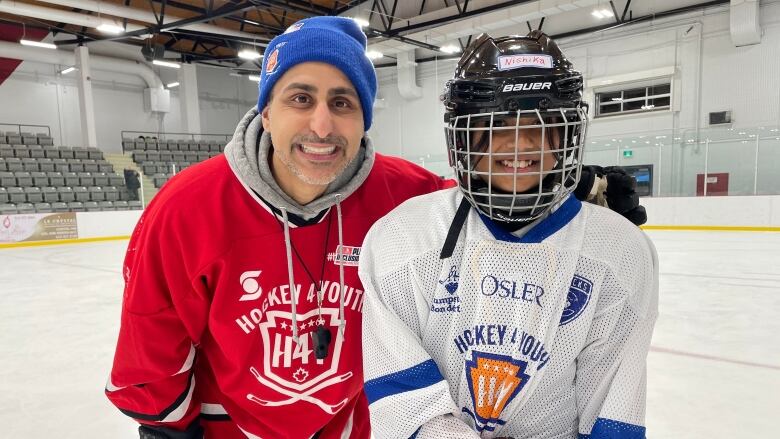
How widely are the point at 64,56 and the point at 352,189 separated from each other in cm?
1490

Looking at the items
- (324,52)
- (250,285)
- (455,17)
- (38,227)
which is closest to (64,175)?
(38,227)

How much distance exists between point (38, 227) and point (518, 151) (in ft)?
31.2

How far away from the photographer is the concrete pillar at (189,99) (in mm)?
14773

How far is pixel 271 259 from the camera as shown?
3.78ft

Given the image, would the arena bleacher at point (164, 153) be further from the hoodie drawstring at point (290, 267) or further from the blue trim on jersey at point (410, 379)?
the blue trim on jersey at point (410, 379)

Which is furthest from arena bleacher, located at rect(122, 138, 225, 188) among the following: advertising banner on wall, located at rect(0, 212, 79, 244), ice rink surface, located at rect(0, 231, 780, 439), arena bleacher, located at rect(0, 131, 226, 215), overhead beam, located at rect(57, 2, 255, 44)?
ice rink surface, located at rect(0, 231, 780, 439)

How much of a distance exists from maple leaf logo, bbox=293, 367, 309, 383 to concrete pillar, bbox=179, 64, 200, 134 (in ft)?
49.9

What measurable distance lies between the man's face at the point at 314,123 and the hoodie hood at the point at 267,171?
0.06 meters

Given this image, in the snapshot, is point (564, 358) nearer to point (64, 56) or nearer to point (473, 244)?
point (473, 244)

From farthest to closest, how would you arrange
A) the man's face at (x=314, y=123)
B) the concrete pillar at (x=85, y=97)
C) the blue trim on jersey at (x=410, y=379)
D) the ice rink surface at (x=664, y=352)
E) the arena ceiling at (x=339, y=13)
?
the concrete pillar at (x=85, y=97), the arena ceiling at (x=339, y=13), the ice rink surface at (x=664, y=352), the man's face at (x=314, y=123), the blue trim on jersey at (x=410, y=379)

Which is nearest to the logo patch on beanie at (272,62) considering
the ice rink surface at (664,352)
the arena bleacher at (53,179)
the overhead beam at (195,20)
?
the ice rink surface at (664,352)

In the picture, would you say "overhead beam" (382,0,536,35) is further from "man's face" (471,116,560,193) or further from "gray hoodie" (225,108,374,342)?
"man's face" (471,116,560,193)

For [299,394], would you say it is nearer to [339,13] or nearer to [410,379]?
[410,379]

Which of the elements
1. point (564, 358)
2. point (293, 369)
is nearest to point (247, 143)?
Answer: point (293, 369)
